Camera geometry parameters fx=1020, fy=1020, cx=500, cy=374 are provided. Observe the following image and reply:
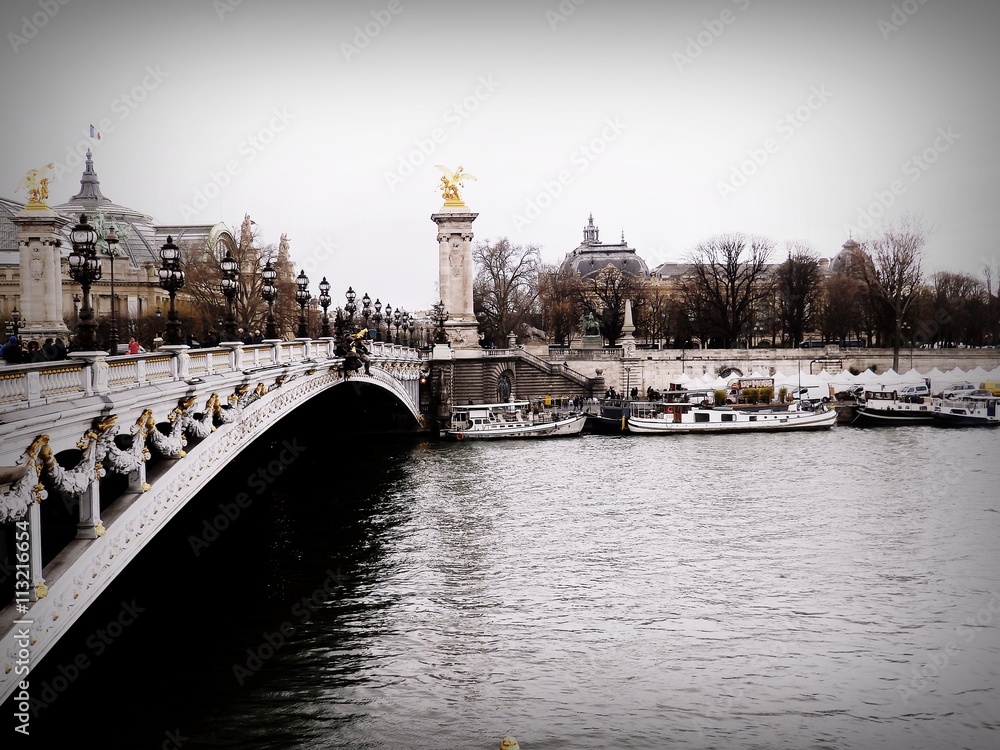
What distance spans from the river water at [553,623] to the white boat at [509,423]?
51.4 ft

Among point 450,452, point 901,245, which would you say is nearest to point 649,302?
point 901,245

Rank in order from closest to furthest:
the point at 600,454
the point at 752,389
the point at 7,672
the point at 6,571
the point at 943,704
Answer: the point at 7,672
the point at 6,571
the point at 943,704
the point at 600,454
the point at 752,389

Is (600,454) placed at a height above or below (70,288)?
below

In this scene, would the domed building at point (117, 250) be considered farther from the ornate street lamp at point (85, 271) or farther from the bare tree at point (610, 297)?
the bare tree at point (610, 297)

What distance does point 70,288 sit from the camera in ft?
169

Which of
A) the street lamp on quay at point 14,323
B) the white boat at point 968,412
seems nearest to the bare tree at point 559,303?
the white boat at point 968,412

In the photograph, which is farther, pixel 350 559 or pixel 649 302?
pixel 649 302

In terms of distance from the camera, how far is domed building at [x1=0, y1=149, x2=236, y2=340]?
4538 cm

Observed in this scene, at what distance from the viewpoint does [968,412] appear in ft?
160

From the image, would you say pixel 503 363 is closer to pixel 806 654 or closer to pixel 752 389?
pixel 752 389

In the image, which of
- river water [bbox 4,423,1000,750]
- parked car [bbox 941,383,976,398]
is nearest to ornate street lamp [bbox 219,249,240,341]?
river water [bbox 4,423,1000,750]

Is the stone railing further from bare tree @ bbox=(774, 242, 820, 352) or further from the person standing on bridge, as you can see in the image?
bare tree @ bbox=(774, 242, 820, 352)

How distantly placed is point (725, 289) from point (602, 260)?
20.8 metres

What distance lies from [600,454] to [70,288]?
29.2 meters
